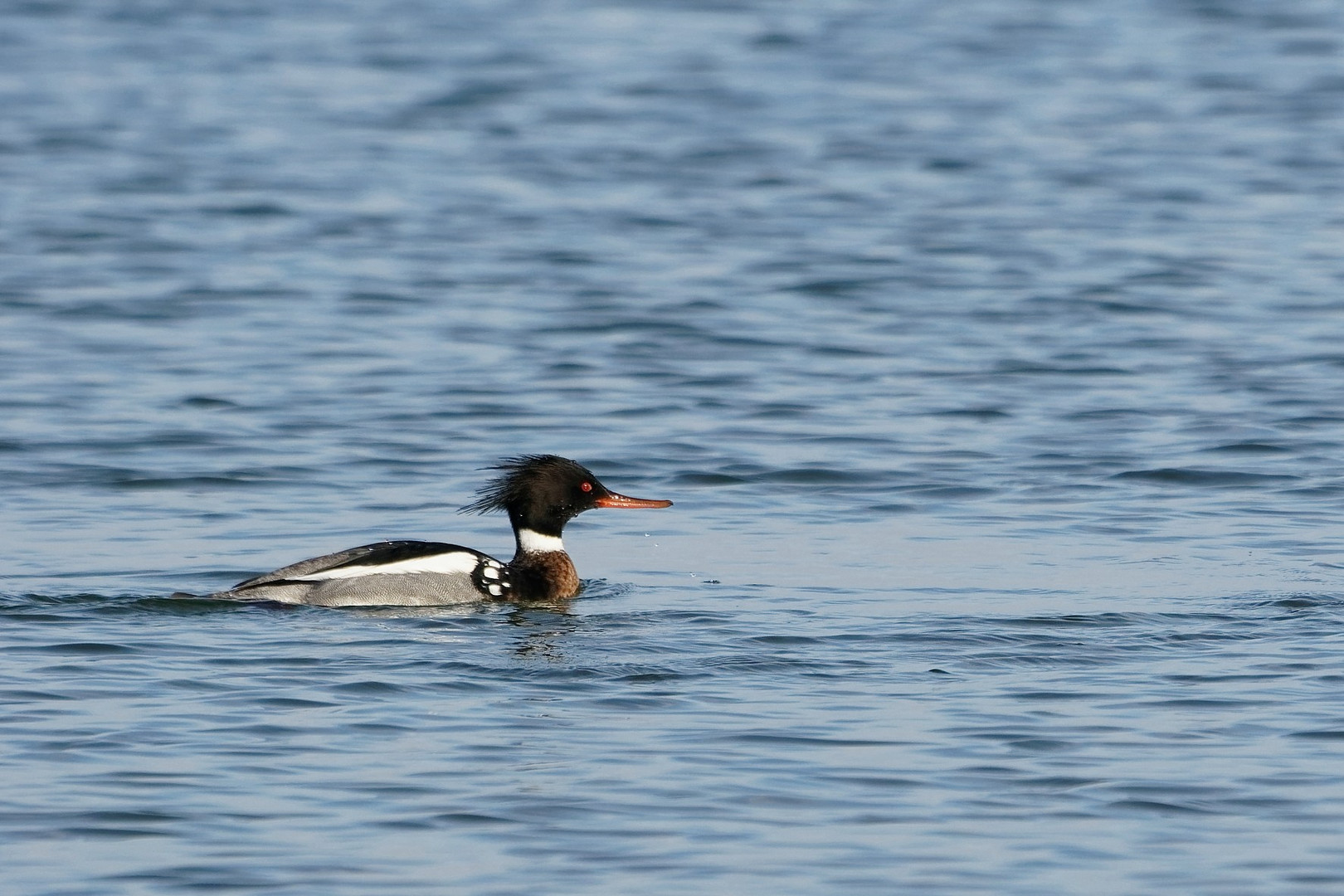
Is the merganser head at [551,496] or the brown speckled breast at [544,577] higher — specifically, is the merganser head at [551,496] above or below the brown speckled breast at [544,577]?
above

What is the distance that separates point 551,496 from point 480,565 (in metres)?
0.72

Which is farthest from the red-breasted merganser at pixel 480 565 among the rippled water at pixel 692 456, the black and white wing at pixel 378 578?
the rippled water at pixel 692 456

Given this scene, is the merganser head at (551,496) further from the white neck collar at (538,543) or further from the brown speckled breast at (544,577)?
the brown speckled breast at (544,577)

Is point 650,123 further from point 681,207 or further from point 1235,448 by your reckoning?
point 1235,448

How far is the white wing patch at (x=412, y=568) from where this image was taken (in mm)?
12125

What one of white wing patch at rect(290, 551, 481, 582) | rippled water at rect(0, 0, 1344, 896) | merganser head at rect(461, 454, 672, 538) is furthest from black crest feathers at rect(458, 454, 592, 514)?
white wing patch at rect(290, 551, 481, 582)

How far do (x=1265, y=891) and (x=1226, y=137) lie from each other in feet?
78.8

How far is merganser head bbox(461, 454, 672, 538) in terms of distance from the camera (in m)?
13.2

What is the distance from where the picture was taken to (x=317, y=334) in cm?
2009

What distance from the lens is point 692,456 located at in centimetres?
1600

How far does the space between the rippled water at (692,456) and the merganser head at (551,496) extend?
15.6 inches

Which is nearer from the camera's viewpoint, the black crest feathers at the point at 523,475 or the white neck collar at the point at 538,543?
the white neck collar at the point at 538,543

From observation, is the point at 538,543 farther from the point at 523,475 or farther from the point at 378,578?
the point at 378,578

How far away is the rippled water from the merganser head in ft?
1.30
